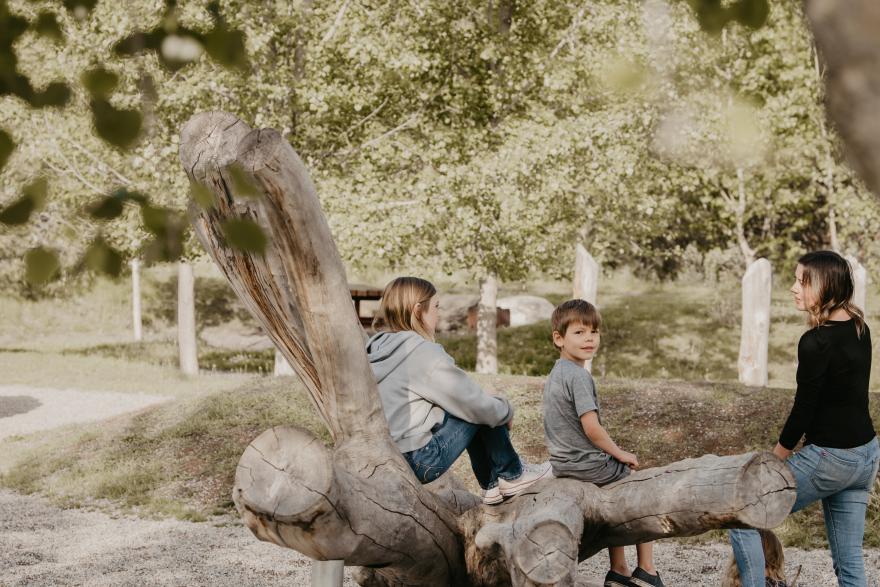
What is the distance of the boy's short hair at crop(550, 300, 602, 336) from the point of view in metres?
4.34

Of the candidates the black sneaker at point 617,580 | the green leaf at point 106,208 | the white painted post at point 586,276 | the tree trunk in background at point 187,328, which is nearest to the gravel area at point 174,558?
the black sneaker at point 617,580

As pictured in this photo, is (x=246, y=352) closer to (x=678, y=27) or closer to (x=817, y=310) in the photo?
(x=678, y=27)

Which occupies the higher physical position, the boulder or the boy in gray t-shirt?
the boulder

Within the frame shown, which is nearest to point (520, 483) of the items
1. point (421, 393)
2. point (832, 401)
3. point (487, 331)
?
point (421, 393)

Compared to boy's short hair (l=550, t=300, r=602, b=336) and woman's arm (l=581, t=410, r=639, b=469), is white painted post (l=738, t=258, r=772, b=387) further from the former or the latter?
woman's arm (l=581, t=410, r=639, b=469)

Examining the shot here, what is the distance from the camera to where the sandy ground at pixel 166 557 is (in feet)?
19.9

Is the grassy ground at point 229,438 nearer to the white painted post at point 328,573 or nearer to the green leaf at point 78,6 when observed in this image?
the white painted post at point 328,573

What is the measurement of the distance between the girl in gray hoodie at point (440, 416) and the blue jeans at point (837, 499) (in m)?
1.03

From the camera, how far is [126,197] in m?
2.10

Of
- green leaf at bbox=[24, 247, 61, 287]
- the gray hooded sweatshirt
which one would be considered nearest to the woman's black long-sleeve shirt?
the gray hooded sweatshirt

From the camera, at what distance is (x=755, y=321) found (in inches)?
508

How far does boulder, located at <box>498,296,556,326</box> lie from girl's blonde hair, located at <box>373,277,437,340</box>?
16454mm

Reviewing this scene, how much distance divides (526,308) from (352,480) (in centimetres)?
1798

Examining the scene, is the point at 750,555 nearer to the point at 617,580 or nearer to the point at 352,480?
the point at 617,580
